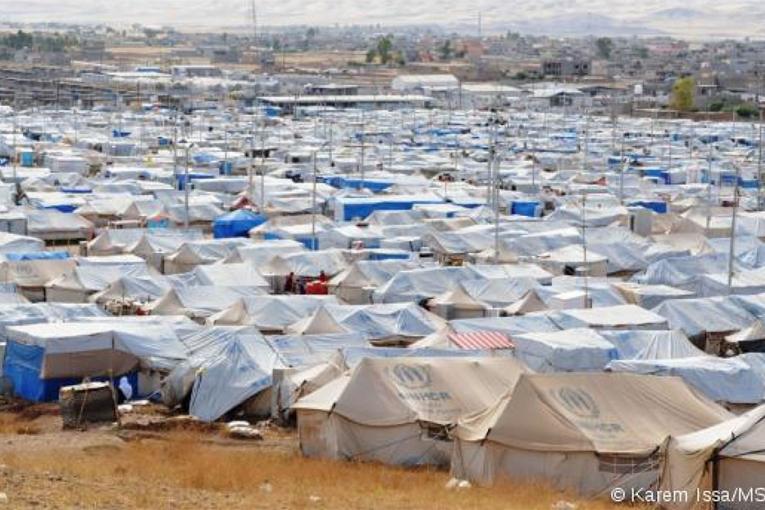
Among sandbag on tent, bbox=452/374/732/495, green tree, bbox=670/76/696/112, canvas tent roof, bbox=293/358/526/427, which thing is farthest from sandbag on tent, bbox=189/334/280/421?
green tree, bbox=670/76/696/112

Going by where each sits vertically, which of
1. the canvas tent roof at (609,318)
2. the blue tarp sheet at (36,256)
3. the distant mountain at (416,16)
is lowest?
the distant mountain at (416,16)

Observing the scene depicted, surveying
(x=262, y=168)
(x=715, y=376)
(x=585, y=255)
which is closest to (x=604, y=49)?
(x=262, y=168)

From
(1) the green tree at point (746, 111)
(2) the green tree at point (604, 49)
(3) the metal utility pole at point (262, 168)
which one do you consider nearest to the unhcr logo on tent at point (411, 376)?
(3) the metal utility pole at point (262, 168)

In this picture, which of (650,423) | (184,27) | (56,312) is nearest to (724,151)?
(56,312)

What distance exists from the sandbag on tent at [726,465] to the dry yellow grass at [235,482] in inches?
17.5

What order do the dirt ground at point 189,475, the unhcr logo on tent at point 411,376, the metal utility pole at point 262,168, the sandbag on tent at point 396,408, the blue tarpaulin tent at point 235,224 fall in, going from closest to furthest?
the dirt ground at point 189,475 → the sandbag on tent at point 396,408 → the unhcr logo on tent at point 411,376 → the blue tarpaulin tent at point 235,224 → the metal utility pole at point 262,168

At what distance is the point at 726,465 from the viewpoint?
316 inches

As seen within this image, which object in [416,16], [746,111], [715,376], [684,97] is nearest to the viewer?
[715,376]

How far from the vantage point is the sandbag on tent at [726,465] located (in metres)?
7.96

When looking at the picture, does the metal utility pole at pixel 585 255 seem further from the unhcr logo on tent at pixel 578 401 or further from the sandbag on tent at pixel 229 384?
the unhcr logo on tent at pixel 578 401

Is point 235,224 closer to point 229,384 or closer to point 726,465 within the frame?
point 229,384

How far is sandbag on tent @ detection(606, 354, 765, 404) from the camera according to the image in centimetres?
1083

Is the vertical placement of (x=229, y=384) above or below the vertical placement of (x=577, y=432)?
below

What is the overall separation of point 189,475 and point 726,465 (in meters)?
2.83
